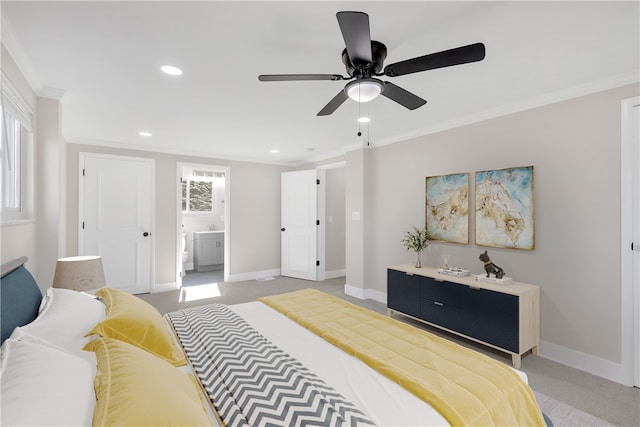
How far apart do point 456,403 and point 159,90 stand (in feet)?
9.92

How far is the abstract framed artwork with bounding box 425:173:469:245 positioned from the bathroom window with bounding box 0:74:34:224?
3835 mm

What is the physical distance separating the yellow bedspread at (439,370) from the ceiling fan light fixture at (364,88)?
1471 mm

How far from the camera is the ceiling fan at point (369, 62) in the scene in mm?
1356

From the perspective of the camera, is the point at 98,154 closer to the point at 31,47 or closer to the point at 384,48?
the point at 31,47

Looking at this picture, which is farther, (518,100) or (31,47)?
(518,100)

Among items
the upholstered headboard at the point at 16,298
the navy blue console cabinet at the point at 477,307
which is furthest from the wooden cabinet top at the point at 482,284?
the upholstered headboard at the point at 16,298

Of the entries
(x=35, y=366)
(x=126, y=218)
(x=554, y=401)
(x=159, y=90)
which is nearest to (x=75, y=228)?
(x=126, y=218)

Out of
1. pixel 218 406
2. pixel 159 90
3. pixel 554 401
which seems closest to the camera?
pixel 218 406

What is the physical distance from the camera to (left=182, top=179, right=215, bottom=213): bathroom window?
6840 mm

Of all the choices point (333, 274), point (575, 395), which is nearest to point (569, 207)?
point (575, 395)

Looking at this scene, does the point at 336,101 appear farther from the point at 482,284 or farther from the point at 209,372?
the point at 482,284

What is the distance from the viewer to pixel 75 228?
4.23m

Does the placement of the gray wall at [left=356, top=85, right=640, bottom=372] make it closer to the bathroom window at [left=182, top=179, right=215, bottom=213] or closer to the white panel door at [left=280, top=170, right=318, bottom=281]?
the white panel door at [left=280, top=170, right=318, bottom=281]

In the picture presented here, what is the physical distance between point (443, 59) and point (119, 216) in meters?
4.84
